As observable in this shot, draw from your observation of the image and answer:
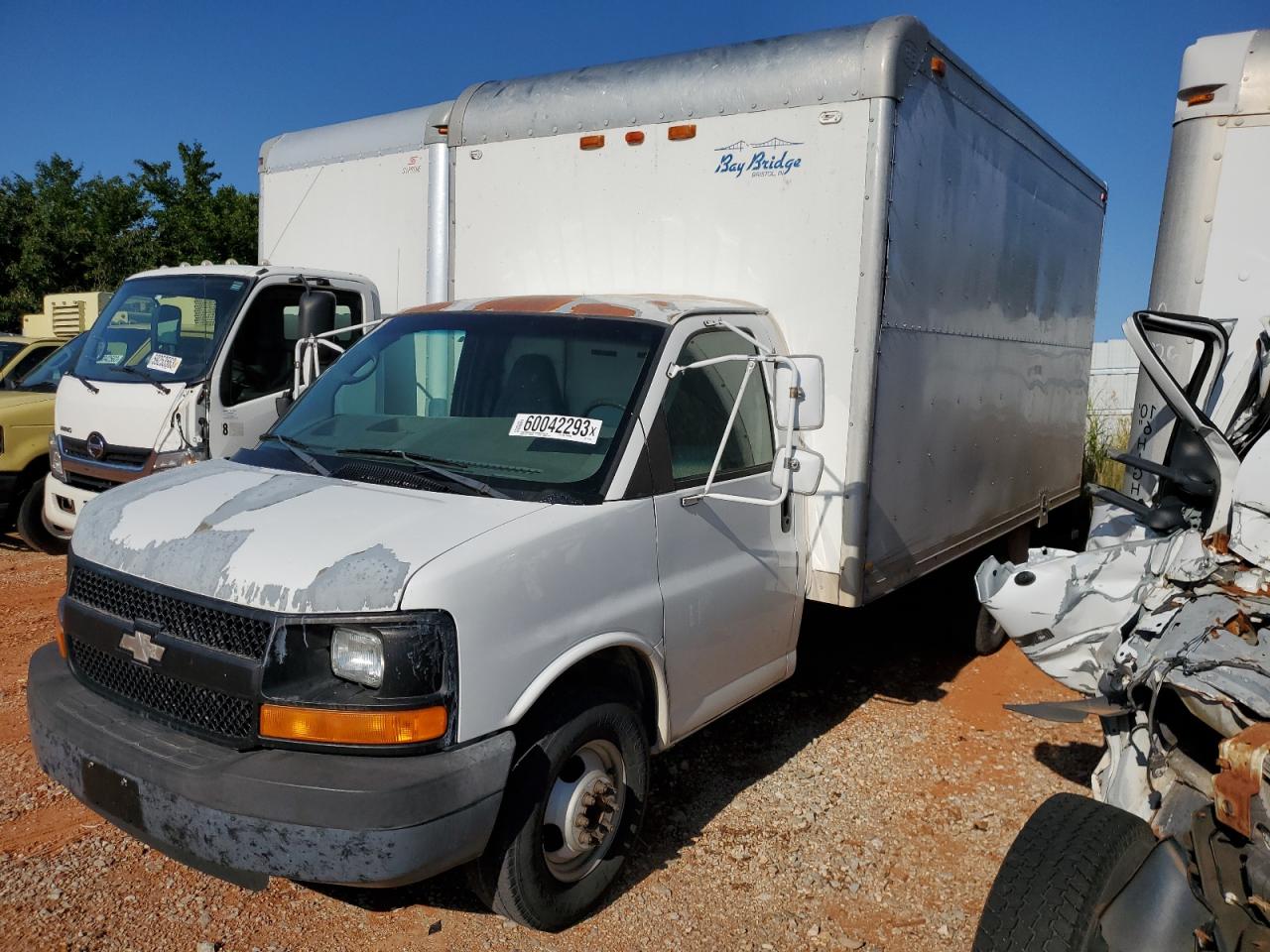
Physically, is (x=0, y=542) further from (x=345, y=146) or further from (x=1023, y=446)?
(x=1023, y=446)

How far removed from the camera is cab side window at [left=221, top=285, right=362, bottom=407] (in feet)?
22.6

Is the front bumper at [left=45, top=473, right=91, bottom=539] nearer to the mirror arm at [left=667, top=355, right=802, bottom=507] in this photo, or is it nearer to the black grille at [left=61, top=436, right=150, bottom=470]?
the black grille at [left=61, top=436, right=150, bottom=470]

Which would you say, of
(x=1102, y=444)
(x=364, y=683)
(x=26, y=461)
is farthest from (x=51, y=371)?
(x=1102, y=444)

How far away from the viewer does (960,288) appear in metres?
5.66

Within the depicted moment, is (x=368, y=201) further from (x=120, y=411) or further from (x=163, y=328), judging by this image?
(x=120, y=411)

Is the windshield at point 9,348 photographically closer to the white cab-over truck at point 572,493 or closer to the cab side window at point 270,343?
the cab side window at point 270,343

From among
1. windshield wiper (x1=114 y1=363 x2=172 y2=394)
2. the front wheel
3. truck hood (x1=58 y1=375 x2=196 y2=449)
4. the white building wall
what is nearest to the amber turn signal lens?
the front wheel

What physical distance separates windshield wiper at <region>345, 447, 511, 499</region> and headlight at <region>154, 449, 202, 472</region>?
9.90ft

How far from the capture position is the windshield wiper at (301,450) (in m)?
3.80

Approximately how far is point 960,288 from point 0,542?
8.56 meters

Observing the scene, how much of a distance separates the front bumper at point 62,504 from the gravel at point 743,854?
4.31 ft

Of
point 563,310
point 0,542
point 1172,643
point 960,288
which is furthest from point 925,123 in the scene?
point 0,542

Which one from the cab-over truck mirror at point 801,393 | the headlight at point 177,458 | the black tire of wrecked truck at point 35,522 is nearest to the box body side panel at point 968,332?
the cab-over truck mirror at point 801,393

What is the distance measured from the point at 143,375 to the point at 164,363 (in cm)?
19
